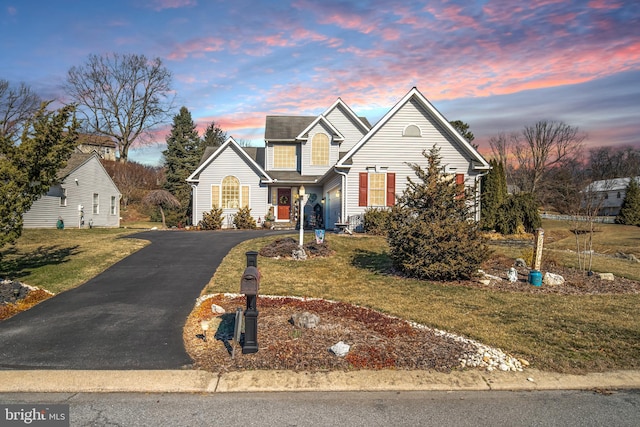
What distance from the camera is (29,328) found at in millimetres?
7055

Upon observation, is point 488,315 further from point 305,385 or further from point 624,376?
point 305,385

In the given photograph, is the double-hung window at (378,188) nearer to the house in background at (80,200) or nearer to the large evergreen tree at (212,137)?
the house in background at (80,200)

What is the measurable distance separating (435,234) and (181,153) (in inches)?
1473

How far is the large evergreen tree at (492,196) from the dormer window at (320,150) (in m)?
10.5

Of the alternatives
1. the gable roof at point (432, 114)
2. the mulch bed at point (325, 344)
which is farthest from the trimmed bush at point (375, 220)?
the mulch bed at point (325, 344)

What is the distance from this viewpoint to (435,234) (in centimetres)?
1073

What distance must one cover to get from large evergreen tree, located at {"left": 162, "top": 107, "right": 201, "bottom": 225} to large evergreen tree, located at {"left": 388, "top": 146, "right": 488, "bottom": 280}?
30.1m

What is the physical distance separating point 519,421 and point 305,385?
2328mm

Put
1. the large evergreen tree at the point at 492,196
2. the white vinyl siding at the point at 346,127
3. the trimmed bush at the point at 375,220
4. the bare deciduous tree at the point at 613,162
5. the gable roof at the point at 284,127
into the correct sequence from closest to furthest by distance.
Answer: the trimmed bush at the point at 375,220 → the large evergreen tree at the point at 492,196 → the gable roof at the point at 284,127 → the white vinyl siding at the point at 346,127 → the bare deciduous tree at the point at 613,162

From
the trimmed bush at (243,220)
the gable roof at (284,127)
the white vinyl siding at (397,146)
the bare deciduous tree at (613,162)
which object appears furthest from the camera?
the bare deciduous tree at (613,162)

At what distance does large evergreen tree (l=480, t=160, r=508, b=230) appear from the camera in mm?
22656

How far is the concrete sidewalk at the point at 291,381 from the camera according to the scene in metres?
4.79

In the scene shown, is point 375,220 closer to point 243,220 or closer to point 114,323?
point 243,220

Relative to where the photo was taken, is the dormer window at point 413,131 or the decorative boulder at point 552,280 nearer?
the decorative boulder at point 552,280
